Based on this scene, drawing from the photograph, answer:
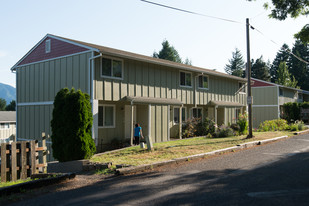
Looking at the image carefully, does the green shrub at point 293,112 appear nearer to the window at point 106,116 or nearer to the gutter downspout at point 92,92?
the window at point 106,116

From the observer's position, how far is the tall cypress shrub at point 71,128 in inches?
424

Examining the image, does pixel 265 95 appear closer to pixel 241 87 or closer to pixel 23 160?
pixel 241 87

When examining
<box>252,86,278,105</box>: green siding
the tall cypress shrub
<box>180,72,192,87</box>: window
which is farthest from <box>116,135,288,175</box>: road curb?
<box>252,86,278,105</box>: green siding

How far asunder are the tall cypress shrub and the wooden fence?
91cm

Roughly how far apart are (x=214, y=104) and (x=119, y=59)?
10.3 metres

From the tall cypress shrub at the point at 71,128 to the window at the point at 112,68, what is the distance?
5068 mm

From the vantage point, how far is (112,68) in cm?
1653

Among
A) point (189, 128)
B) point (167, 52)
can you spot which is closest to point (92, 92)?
point (189, 128)

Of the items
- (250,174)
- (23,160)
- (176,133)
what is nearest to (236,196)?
(250,174)

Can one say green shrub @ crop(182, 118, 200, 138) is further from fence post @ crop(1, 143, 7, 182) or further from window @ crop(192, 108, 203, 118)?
fence post @ crop(1, 143, 7, 182)

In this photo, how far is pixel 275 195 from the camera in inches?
234

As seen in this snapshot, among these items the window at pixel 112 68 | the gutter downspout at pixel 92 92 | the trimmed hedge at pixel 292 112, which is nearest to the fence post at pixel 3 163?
the gutter downspout at pixel 92 92

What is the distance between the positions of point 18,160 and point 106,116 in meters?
Result: 7.76

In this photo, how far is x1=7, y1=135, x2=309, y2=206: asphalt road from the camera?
5719mm
